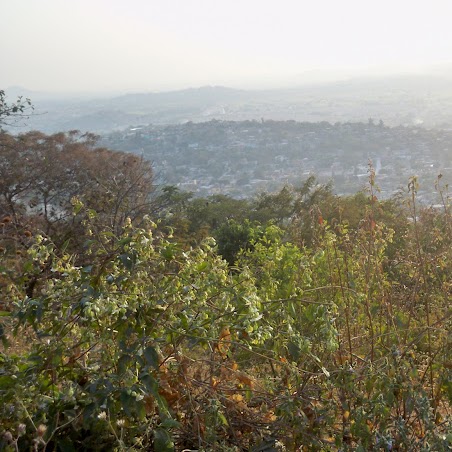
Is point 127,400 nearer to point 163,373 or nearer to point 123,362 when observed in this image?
point 123,362

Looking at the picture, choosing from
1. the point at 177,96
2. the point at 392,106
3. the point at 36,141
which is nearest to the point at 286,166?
the point at 392,106

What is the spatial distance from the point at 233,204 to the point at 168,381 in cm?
1383

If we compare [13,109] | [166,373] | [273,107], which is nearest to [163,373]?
[166,373]

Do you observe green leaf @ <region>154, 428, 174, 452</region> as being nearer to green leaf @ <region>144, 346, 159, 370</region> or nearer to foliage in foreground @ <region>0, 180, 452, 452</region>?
foliage in foreground @ <region>0, 180, 452, 452</region>

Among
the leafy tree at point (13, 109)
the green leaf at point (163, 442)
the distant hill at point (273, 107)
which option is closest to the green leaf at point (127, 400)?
the green leaf at point (163, 442)

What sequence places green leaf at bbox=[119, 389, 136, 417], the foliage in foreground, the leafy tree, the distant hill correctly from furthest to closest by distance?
the distant hill < the leafy tree < the foliage in foreground < green leaf at bbox=[119, 389, 136, 417]

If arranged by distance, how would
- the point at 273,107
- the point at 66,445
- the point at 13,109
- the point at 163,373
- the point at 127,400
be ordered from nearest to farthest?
the point at 127,400 < the point at 66,445 < the point at 163,373 < the point at 13,109 < the point at 273,107

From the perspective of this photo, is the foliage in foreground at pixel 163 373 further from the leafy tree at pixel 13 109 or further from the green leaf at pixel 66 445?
the leafy tree at pixel 13 109

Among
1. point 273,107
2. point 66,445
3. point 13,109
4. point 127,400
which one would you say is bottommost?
point 66,445

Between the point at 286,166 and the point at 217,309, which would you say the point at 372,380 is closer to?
the point at 217,309

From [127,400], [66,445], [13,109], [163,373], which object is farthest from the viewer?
[13,109]

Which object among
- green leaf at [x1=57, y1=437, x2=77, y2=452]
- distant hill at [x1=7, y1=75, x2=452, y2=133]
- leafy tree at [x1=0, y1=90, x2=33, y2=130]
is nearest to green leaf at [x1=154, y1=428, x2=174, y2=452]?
green leaf at [x1=57, y1=437, x2=77, y2=452]

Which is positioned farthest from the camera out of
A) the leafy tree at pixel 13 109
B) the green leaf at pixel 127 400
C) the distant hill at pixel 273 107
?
the distant hill at pixel 273 107

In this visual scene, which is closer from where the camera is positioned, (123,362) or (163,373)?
(123,362)
